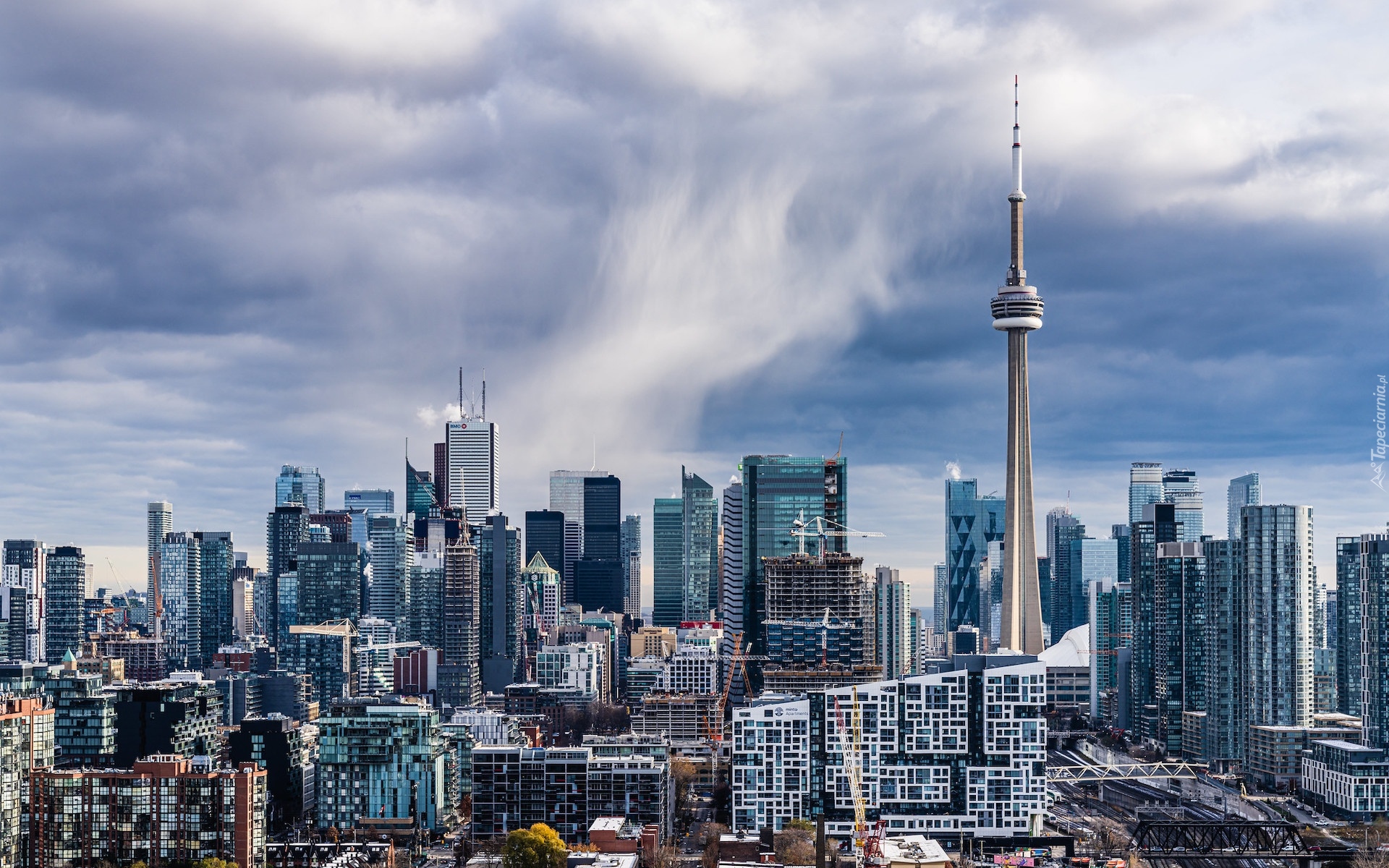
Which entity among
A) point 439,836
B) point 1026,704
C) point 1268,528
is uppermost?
point 1268,528

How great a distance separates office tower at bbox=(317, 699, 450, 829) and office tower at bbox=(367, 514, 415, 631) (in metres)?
90.0

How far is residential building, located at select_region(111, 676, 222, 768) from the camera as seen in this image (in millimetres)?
67750

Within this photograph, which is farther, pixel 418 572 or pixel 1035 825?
pixel 418 572

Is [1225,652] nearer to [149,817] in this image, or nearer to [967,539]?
[149,817]

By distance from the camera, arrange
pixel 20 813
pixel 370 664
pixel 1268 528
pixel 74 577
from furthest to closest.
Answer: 1. pixel 74 577
2. pixel 370 664
3. pixel 1268 528
4. pixel 20 813

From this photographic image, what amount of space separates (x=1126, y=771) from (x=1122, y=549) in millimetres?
71897

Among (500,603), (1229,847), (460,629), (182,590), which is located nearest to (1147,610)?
(460,629)

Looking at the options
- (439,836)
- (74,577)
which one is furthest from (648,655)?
(439,836)

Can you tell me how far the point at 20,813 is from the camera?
51.7m

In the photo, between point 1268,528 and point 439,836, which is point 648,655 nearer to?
point 1268,528

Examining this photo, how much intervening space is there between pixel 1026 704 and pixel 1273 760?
2563 centimetres

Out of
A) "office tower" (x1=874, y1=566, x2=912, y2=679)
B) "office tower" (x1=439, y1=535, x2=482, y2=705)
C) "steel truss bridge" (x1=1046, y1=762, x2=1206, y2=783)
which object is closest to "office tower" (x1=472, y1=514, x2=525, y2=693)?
"office tower" (x1=439, y1=535, x2=482, y2=705)

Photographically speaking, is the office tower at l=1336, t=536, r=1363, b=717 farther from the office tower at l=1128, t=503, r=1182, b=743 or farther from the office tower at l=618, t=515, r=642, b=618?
the office tower at l=618, t=515, r=642, b=618

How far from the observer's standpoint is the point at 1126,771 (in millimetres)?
82188
